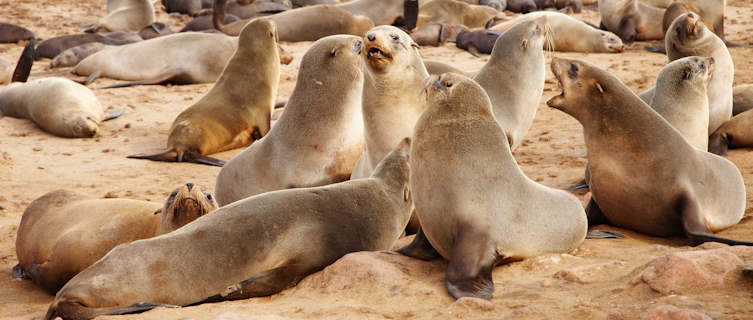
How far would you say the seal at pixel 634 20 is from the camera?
489 inches

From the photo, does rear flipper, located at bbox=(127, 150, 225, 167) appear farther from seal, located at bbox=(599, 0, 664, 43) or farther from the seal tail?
seal, located at bbox=(599, 0, 664, 43)

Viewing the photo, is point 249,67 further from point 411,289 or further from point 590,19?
point 590,19

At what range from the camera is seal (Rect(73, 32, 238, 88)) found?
10.4 metres

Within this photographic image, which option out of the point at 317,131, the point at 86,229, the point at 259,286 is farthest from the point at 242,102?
the point at 259,286

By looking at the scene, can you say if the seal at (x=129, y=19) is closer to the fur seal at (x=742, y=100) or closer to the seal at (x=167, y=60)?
the seal at (x=167, y=60)

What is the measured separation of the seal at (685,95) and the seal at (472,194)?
2.17 m

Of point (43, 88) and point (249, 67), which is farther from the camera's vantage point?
point (43, 88)

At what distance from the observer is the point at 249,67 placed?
7.94m

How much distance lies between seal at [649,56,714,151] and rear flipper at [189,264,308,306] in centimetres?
311

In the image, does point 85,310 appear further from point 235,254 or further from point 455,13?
point 455,13

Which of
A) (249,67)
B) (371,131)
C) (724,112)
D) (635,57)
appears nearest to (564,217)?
(371,131)

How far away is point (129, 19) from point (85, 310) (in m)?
12.1

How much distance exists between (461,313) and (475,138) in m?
0.96

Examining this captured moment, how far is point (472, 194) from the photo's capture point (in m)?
3.53
